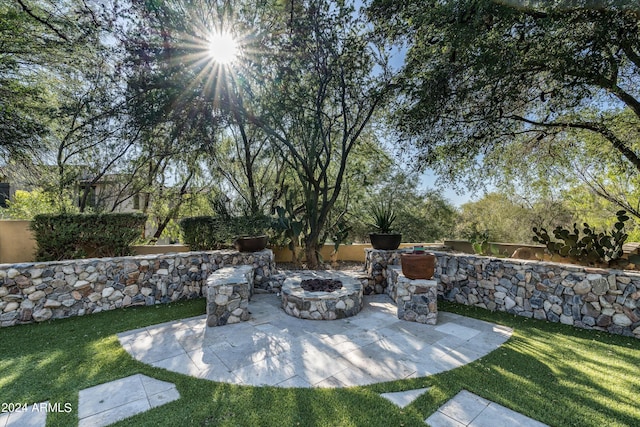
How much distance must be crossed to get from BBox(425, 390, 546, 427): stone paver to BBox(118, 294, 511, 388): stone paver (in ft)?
1.70

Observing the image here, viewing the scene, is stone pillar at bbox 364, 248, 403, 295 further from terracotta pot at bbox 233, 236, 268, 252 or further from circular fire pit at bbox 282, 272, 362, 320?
terracotta pot at bbox 233, 236, 268, 252

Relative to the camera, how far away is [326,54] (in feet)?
21.3

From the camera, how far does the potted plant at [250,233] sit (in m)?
6.38

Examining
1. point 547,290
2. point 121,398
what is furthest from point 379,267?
point 121,398

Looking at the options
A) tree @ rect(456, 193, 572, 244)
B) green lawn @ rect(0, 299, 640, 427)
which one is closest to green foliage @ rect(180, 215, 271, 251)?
green lawn @ rect(0, 299, 640, 427)

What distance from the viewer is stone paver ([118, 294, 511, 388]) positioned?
2914 millimetres

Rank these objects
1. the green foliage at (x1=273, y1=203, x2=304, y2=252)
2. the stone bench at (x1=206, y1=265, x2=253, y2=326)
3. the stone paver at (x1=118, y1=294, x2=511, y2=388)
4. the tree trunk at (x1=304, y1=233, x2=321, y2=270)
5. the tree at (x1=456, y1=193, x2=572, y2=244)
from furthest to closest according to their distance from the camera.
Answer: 1. the tree at (x1=456, y1=193, x2=572, y2=244)
2. the tree trunk at (x1=304, y1=233, x2=321, y2=270)
3. the green foliage at (x1=273, y1=203, x2=304, y2=252)
4. the stone bench at (x1=206, y1=265, x2=253, y2=326)
5. the stone paver at (x1=118, y1=294, x2=511, y2=388)

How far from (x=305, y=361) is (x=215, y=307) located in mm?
1805

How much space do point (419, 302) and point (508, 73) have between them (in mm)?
4248

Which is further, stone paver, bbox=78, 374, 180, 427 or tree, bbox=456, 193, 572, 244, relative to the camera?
tree, bbox=456, 193, 572, 244

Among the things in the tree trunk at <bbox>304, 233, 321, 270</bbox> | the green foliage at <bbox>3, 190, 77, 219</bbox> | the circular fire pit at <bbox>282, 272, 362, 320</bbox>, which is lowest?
the circular fire pit at <bbox>282, 272, 362, 320</bbox>

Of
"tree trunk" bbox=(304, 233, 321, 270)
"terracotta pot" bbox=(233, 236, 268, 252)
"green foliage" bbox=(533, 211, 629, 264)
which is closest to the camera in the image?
"green foliage" bbox=(533, 211, 629, 264)

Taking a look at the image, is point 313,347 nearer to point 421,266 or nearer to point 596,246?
point 421,266

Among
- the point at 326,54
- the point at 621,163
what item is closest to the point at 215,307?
the point at 326,54
